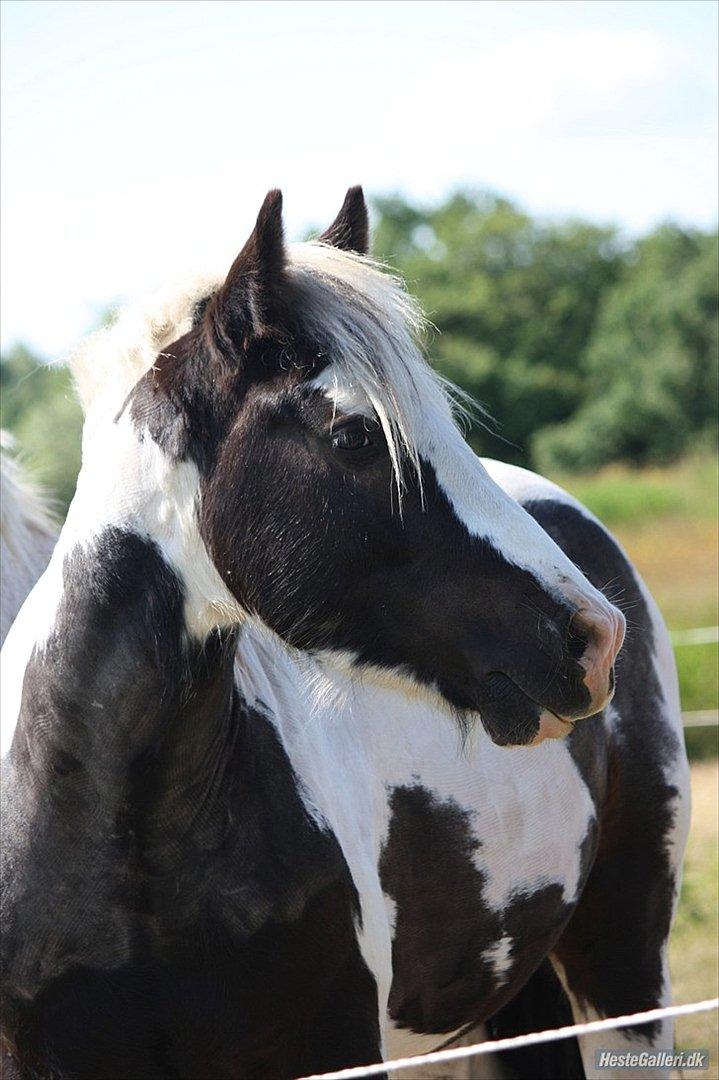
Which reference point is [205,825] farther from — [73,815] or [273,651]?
[273,651]

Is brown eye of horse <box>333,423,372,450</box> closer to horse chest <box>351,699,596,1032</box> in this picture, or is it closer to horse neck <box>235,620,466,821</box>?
horse neck <box>235,620,466,821</box>

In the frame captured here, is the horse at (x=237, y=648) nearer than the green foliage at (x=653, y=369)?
Yes

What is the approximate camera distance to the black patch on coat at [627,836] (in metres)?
3.76

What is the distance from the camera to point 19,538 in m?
3.65

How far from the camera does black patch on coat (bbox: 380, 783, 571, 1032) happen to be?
279 centimetres

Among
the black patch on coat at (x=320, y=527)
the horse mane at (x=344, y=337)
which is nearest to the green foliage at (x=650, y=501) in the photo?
the horse mane at (x=344, y=337)

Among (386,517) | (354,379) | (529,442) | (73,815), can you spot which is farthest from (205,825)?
(529,442)

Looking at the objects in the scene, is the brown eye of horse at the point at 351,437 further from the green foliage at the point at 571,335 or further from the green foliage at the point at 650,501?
the green foliage at the point at 571,335

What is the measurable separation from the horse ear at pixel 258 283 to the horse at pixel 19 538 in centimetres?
152

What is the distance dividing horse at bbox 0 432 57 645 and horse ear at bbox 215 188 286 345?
1.52 m

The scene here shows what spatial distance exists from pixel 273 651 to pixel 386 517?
2.04 feet

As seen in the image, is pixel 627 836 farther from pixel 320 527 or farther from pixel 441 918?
pixel 320 527

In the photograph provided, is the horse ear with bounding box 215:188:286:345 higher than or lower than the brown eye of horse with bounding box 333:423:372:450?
higher

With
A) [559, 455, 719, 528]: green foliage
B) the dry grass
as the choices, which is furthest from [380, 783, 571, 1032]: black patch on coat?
[559, 455, 719, 528]: green foliage
